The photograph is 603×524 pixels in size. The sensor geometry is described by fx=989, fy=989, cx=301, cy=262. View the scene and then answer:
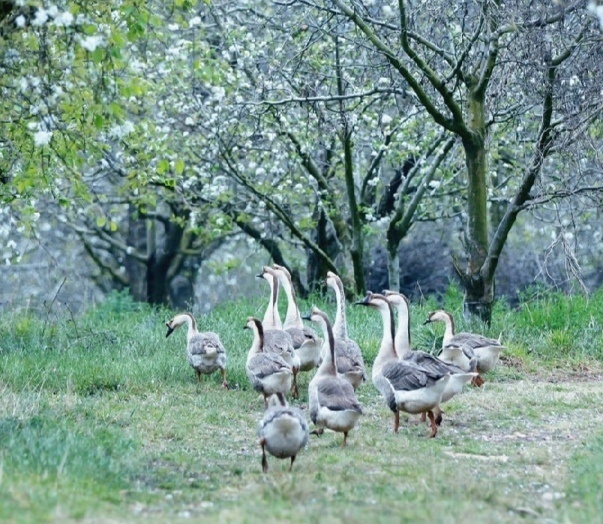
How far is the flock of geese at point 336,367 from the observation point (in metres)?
9.61

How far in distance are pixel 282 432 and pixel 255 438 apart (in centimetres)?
236

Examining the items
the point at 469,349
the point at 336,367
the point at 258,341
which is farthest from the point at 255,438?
the point at 469,349

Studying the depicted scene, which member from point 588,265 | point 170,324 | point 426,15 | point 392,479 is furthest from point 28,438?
point 588,265

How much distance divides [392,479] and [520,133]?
42.7ft

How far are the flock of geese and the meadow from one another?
0.33 meters

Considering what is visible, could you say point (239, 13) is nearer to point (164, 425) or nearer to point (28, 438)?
point (164, 425)

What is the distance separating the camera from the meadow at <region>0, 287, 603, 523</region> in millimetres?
7273

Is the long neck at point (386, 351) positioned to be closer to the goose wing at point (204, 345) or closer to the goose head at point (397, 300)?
the goose head at point (397, 300)

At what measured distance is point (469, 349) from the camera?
13477 mm

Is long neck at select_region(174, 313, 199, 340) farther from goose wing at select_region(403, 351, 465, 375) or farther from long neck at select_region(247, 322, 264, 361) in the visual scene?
goose wing at select_region(403, 351, 465, 375)

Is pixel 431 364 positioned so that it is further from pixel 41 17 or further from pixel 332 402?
pixel 41 17

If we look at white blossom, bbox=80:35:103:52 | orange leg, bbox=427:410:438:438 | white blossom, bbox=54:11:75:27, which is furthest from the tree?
white blossom, bbox=54:11:75:27

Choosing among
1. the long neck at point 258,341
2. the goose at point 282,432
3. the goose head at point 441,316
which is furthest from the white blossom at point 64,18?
the goose head at point 441,316

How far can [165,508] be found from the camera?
7422mm
